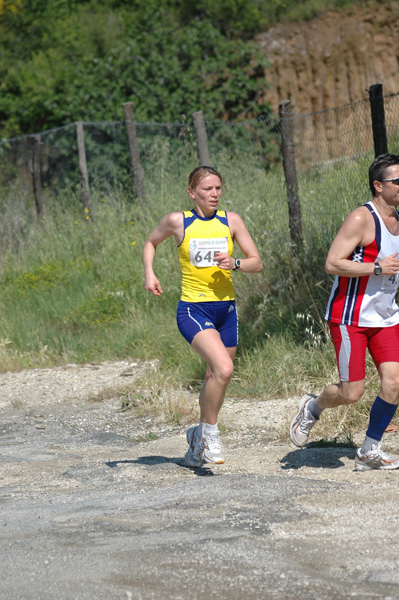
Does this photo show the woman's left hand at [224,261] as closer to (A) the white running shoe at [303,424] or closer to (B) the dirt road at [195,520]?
(A) the white running shoe at [303,424]

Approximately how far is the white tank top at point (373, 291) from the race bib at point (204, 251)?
0.94 m

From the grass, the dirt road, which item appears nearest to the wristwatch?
the dirt road

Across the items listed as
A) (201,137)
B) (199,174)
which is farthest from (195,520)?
(201,137)

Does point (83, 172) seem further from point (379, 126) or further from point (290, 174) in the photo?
Answer: point (379, 126)

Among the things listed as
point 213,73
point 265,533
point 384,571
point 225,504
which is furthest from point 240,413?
point 213,73

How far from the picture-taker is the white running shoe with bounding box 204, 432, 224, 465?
5379mm

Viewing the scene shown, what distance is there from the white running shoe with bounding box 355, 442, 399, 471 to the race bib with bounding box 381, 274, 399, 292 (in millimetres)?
993

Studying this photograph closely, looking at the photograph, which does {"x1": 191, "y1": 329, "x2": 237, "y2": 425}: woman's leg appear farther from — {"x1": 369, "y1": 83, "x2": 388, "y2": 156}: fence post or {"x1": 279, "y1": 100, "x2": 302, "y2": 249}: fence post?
{"x1": 279, "y1": 100, "x2": 302, "y2": 249}: fence post

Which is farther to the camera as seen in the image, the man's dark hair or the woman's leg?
the woman's leg

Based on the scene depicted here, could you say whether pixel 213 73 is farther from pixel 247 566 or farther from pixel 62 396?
pixel 247 566

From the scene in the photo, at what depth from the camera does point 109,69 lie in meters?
17.8

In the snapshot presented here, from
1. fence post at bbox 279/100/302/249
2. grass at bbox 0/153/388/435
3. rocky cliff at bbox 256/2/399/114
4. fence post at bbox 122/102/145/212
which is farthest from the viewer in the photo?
rocky cliff at bbox 256/2/399/114

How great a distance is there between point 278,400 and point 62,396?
8.30 feet

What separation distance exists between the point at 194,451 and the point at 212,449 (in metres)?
0.22
